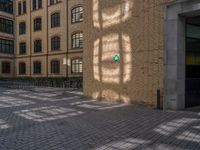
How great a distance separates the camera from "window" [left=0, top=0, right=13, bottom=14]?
39.0 metres

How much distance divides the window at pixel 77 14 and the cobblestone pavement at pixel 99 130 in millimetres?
20636

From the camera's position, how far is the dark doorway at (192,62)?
12.2 metres

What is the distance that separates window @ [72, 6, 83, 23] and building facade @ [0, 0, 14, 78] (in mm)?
15263

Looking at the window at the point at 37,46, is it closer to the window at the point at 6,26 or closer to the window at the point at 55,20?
the window at the point at 55,20

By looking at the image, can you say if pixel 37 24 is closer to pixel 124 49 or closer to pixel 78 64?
pixel 78 64

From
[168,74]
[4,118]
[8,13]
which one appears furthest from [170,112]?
[8,13]

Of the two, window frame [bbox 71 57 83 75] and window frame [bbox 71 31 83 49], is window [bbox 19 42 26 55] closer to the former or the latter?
window frame [bbox 71 31 83 49]

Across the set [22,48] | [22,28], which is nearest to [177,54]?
[22,48]

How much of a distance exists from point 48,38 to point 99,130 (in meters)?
28.2

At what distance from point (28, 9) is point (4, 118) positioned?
3135 cm

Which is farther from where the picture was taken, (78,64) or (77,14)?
(77,14)

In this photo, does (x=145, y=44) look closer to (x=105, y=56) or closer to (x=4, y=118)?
(x=105, y=56)

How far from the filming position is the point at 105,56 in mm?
15406

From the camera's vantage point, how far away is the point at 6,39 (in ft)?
129
